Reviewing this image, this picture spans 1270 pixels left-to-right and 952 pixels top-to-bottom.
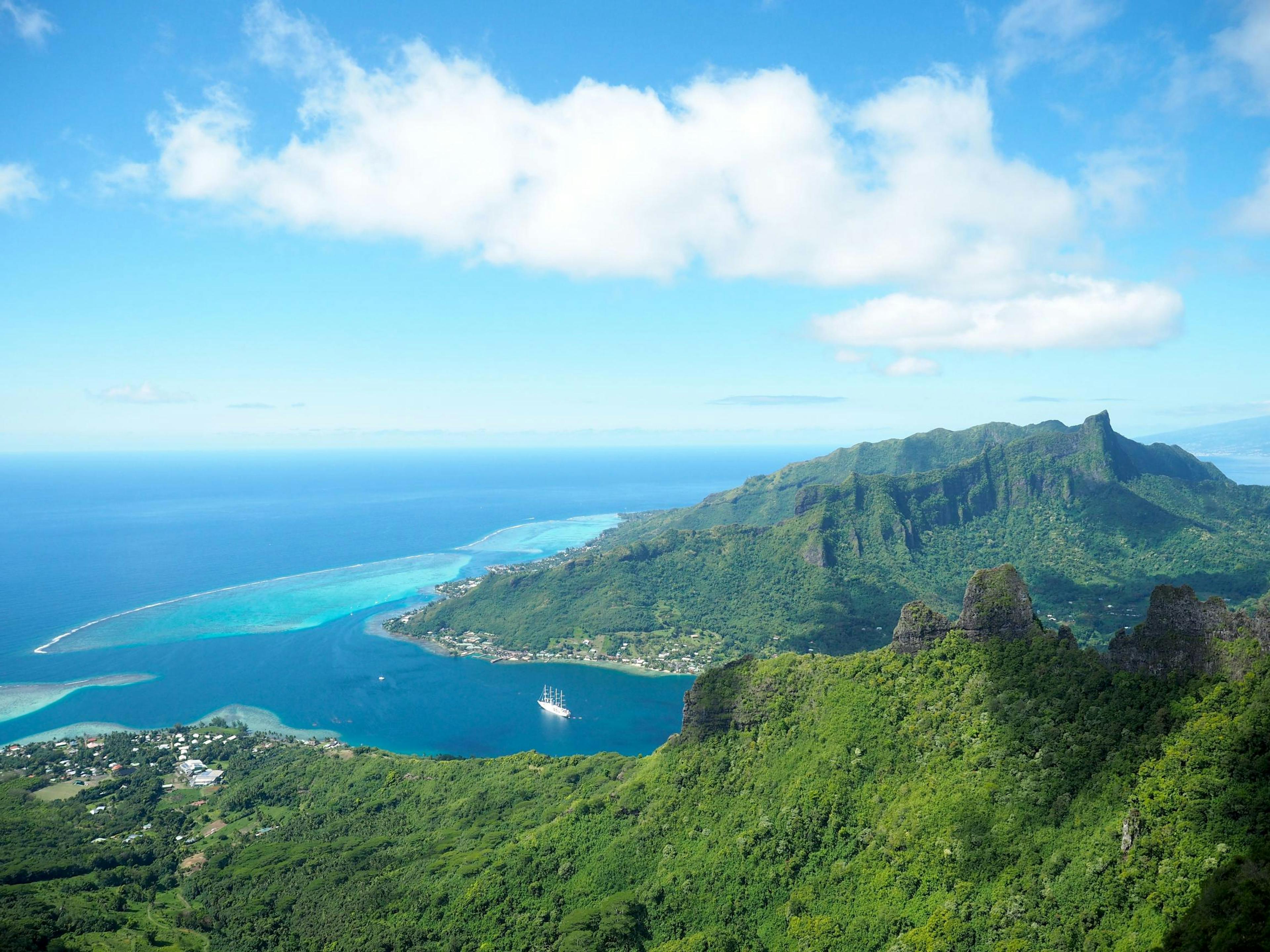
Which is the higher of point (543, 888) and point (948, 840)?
point (948, 840)

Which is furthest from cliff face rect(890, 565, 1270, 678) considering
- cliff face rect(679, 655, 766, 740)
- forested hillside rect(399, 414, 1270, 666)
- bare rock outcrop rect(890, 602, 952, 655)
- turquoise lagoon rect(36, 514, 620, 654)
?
turquoise lagoon rect(36, 514, 620, 654)

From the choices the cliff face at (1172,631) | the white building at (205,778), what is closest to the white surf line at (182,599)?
the white building at (205,778)

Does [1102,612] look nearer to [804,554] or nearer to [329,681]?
[804,554]

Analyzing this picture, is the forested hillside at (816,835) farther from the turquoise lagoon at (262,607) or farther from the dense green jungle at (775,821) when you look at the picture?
the turquoise lagoon at (262,607)

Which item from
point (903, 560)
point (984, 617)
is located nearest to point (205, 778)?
point (984, 617)

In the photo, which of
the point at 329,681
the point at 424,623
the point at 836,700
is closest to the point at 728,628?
the point at 424,623

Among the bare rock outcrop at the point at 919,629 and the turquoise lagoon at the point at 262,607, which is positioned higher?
the bare rock outcrop at the point at 919,629

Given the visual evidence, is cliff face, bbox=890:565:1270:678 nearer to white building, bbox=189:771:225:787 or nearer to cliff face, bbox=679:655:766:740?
cliff face, bbox=679:655:766:740
